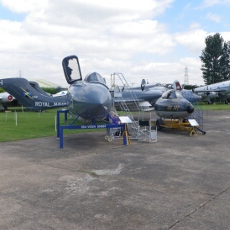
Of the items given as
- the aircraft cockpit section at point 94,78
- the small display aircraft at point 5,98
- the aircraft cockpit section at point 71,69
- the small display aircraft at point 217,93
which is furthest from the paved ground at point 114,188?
the small display aircraft at point 217,93

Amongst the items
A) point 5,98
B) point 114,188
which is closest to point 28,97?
point 5,98

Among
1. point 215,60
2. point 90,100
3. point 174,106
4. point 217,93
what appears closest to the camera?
point 90,100

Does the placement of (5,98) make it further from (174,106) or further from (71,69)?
(174,106)

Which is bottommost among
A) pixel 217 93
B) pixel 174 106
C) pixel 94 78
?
pixel 174 106

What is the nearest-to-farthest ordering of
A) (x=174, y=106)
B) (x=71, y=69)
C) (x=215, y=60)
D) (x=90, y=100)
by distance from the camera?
(x=90, y=100) → (x=71, y=69) → (x=174, y=106) → (x=215, y=60)

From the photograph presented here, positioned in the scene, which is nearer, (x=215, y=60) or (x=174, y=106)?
(x=174, y=106)

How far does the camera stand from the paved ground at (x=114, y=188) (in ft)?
13.1

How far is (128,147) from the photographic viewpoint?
9.93m

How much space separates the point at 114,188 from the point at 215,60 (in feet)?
215

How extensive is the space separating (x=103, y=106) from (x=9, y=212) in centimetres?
545

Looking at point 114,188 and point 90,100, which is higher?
point 90,100

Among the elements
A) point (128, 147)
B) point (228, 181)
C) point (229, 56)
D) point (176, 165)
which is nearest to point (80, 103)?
point (128, 147)

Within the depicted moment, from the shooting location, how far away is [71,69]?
1185 centimetres

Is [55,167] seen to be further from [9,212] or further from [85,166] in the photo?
[9,212]
